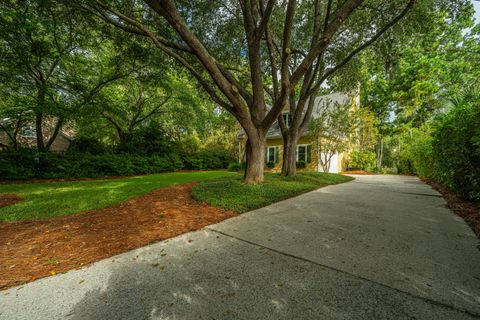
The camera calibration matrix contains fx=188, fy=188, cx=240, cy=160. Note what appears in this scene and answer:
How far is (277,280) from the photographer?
71.6 inches

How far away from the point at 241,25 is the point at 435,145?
8423 mm

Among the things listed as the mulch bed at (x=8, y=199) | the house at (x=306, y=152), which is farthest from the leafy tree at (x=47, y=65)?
the house at (x=306, y=152)

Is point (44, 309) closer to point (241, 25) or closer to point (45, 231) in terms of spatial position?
point (45, 231)

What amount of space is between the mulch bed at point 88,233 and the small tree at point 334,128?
33.5 ft

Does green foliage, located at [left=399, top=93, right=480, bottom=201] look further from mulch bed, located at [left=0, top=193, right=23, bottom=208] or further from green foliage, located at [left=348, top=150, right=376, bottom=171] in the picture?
green foliage, located at [left=348, top=150, right=376, bottom=171]

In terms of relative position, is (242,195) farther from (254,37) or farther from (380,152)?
(380,152)

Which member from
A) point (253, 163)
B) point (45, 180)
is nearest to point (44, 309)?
point (253, 163)

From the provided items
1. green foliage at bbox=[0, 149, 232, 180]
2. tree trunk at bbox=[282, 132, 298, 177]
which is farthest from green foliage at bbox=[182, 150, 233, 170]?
tree trunk at bbox=[282, 132, 298, 177]

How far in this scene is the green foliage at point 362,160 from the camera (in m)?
17.7

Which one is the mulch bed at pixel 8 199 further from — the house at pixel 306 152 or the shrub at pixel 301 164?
the shrub at pixel 301 164

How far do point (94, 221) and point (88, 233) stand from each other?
620 mm

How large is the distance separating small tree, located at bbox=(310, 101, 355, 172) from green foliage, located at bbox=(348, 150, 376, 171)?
18.8 ft

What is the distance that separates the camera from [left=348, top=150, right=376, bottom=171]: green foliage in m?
17.7

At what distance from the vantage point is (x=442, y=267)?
200cm
